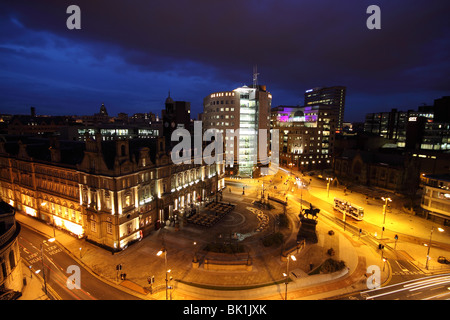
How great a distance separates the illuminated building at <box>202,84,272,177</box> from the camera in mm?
102750

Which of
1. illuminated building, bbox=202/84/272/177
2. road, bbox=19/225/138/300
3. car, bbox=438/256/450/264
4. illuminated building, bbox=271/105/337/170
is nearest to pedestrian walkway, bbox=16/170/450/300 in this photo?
car, bbox=438/256/450/264

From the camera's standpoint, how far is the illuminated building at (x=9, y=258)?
94.0ft

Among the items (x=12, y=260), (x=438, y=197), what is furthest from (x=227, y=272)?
(x=438, y=197)

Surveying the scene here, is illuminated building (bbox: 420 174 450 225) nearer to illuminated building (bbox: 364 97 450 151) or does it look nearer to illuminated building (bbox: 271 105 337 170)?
illuminated building (bbox: 364 97 450 151)

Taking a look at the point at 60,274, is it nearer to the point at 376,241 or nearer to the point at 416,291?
the point at 416,291

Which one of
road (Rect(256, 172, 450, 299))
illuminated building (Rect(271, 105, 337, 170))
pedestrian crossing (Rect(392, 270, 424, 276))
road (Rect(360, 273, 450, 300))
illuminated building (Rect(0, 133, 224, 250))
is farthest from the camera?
illuminated building (Rect(271, 105, 337, 170))

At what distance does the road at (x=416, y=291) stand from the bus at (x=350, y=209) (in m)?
20.2

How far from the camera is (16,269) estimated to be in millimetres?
31641

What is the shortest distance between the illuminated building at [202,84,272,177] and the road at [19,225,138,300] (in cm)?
7019

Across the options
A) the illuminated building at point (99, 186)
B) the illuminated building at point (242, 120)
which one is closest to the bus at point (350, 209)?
the illuminated building at point (99, 186)

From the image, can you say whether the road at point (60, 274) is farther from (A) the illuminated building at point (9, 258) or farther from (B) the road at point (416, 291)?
(B) the road at point (416, 291)

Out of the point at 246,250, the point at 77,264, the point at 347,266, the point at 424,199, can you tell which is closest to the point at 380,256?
the point at 347,266

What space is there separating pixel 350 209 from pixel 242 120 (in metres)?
58.7

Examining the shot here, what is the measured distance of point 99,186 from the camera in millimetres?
43125
